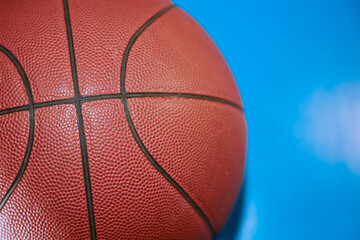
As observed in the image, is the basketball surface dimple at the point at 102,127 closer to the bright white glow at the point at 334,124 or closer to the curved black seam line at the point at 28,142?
the curved black seam line at the point at 28,142

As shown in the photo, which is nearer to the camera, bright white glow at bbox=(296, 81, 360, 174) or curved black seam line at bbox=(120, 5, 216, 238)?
curved black seam line at bbox=(120, 5, 216, 238)

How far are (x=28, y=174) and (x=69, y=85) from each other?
0.22 m

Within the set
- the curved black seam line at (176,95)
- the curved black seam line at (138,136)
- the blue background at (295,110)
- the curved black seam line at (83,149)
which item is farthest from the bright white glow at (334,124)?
the curved black seam line at (83,149)

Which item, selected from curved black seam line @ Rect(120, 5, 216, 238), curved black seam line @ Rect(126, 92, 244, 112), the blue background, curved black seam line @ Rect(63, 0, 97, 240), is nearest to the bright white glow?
the blue background

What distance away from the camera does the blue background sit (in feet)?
4.53

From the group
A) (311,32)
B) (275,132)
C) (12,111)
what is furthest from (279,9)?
(12,111)

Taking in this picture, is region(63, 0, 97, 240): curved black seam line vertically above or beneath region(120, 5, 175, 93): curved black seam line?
beneath

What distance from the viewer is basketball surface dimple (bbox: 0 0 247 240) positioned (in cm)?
75

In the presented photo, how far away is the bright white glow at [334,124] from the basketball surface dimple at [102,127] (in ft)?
2.34

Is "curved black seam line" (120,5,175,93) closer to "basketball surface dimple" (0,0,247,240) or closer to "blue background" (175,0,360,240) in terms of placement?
"basketball surface dimple" (0,0,247,240)

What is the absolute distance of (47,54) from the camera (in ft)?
2.59

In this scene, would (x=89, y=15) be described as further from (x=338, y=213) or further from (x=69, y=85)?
(x=338, y=213)

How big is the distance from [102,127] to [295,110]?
0.99m

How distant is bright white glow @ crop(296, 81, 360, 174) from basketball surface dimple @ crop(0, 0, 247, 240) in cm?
71
